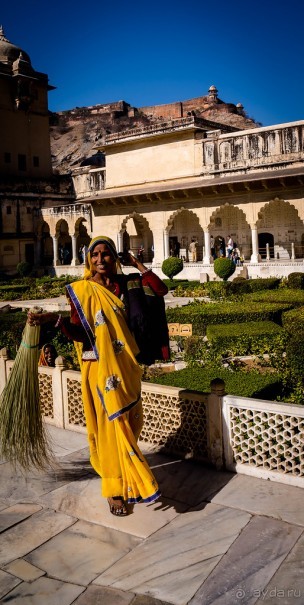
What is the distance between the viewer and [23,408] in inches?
146

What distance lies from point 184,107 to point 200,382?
1857 inches

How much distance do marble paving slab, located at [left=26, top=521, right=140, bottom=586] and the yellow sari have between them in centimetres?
23

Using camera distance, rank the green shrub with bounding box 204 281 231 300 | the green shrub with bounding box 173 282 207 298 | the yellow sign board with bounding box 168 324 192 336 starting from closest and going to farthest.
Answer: the yellow sign board with bounding box 168 324 192 336, the green shrub with bounding box 204 281 231 300, the green shrub with bounding box 173 282 207 298

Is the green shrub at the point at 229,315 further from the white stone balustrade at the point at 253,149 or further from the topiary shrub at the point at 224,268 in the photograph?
the white stone balustrade at the point at 253,149

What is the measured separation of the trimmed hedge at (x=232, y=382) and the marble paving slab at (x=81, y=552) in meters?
1.84

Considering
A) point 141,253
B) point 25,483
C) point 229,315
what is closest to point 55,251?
point 141,253

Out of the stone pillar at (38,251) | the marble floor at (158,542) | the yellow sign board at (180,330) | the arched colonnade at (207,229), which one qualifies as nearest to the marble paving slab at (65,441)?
the marble floor at (158,542)

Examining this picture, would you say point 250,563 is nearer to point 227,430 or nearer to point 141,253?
point 227,430

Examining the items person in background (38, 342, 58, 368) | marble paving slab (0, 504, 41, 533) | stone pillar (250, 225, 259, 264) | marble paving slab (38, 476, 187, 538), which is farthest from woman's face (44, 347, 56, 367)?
stone pillar (250, 225, 259, 264)

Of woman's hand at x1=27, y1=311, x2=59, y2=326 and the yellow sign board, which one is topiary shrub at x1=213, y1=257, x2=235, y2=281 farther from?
woman's hand at x1=27, y1=311, x2=59, y2=326

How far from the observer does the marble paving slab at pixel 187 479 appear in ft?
12.3

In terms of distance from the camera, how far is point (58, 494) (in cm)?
386

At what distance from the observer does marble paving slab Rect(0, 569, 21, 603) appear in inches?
108

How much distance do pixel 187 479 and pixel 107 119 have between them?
53852 mm
